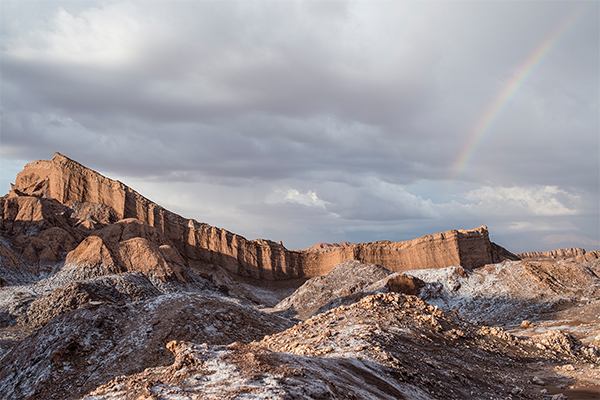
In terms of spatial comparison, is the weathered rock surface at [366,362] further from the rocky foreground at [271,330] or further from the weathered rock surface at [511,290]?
the weathered rock surface at [511,290]

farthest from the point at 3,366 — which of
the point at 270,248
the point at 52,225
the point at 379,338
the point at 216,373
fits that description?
the point at 270,248

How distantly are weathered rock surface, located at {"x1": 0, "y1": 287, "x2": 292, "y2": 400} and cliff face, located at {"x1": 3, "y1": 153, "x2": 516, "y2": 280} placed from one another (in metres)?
41.8

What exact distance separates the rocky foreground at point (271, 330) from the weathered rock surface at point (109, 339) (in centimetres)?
6

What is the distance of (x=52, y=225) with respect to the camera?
159 ft

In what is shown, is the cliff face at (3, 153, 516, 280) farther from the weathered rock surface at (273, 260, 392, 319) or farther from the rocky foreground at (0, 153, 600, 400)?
the weathered rock surface at (273, 260, 392, 319)

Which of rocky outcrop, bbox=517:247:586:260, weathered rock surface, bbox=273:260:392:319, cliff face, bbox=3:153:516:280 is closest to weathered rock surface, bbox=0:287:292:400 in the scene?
weathered rock surface, bbox=273:260:392:319

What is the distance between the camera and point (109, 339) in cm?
1611

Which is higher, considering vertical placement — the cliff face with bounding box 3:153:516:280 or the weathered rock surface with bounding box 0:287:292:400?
the cliff face with bounding box 3:153:516:280

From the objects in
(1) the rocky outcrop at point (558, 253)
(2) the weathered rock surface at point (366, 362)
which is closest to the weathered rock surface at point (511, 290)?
(2) the weathered rock surface at point (366, 362)

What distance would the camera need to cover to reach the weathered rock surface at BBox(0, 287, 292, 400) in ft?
44.5

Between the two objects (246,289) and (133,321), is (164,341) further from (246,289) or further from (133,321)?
(246,289)

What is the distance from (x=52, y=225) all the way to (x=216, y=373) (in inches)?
1978

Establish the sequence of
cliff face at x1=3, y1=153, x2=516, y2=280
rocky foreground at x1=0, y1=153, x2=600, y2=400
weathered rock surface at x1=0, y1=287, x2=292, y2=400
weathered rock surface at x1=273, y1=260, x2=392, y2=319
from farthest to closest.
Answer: cliff face at x1=3, y1=153, x2=516, y2=280 → weathered rock surface at x1=273, y1=260, x2=392, y2=319 → weathered rock surface at x1=0, y1=287, x2=292, y2=400 → rocky foreground at x1=0, y1=153, x2=600, y2=400

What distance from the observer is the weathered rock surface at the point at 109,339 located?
44.5ft
